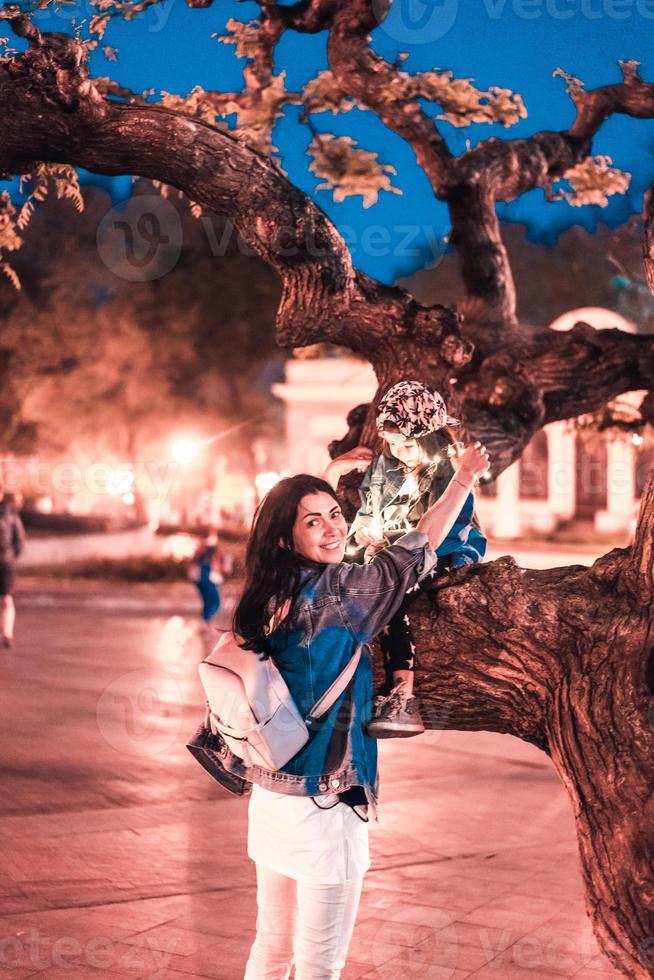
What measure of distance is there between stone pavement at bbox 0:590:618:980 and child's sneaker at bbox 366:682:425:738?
1763mm

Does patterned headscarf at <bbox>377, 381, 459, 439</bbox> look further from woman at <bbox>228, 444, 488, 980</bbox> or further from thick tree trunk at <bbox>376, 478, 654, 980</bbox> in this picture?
woman at <bbox>228, 444, 488, 980</bbox>

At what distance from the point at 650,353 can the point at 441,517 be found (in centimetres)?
334

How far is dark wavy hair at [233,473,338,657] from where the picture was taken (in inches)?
142

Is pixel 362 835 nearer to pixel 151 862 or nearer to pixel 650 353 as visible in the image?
pixel 151 862

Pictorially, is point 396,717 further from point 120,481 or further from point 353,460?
point 120,481

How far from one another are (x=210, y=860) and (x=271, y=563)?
3753 millimetres

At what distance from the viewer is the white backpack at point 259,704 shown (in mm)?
3506

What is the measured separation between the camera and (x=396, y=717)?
3908 millimetres

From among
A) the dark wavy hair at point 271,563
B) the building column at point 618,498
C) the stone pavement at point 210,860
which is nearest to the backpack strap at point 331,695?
the dark wavy hair at point 271,563

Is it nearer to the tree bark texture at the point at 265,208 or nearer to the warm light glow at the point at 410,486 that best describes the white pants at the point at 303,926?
the warm light glow at the point at 410,486

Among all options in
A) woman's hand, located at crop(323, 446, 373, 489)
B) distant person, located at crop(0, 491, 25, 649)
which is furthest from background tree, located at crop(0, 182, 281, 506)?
woman's hand, located at crop(323, 446, 373, 489)

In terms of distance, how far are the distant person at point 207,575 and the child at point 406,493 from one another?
1317cm

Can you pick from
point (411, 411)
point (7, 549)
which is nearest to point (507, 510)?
point (7, 549)

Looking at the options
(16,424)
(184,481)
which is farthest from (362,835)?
(184,481)
